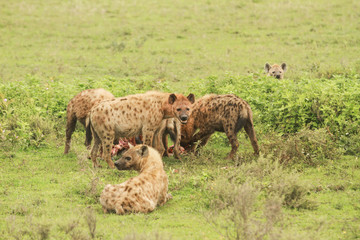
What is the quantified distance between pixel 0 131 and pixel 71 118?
3.86ft

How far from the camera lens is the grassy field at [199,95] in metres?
5.47

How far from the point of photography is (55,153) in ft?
A: 28.4

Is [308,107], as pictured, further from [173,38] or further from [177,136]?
[173,38]

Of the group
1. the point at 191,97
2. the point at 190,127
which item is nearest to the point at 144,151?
the point at 191,97

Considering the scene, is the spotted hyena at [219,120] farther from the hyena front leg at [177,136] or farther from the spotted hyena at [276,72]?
the spotted hyena at [276,72]

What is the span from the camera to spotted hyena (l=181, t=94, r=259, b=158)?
7965mm

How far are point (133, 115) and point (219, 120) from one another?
49.6 inches

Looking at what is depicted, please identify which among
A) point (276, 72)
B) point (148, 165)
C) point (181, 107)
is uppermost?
point (181, 107)

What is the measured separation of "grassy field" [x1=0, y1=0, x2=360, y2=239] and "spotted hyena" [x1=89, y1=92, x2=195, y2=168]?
1.77ft

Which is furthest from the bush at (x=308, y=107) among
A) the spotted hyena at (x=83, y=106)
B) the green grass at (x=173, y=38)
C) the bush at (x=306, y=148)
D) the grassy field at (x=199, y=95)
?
the green grass at (x=173, y=38)

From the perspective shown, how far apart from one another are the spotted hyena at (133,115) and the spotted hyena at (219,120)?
47 centimetres

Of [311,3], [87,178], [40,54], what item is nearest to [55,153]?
[87,178]

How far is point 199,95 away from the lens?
9984 mm

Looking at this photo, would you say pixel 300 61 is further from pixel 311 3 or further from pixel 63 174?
pixel 63 174
